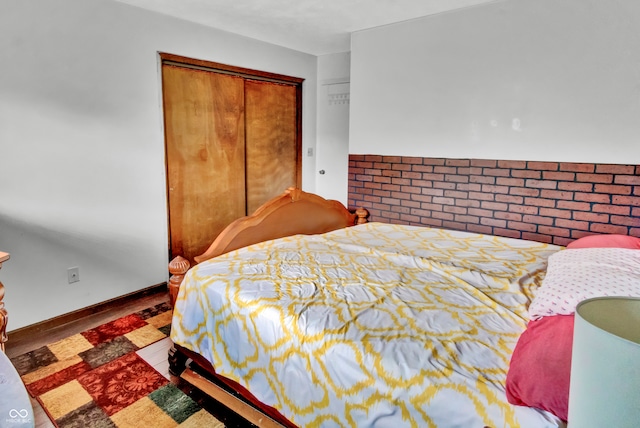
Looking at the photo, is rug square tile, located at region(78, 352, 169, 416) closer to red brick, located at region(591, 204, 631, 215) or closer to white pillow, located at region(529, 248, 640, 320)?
white pillow, located at region(529, 248, 640, 320)

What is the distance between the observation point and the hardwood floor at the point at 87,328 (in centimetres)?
216

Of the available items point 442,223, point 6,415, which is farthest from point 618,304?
point 442,223

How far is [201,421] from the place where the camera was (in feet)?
5.93

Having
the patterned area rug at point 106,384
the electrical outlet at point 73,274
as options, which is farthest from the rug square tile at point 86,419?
the electrical outlet at point 73,274

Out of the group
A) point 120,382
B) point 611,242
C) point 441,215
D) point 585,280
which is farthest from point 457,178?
point 120,382

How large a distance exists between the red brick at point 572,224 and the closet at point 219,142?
259cm

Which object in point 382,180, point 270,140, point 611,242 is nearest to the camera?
point 611,242

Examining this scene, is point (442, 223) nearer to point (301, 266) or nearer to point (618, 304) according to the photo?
point (301, 266)

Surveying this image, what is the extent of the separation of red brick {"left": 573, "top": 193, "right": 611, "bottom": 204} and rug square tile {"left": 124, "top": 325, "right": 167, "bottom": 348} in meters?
2.80

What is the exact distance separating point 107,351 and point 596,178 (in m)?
3.16

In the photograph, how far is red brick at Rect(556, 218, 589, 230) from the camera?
2.59 m

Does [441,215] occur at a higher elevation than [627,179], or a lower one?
lower

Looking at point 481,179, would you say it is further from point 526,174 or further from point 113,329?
point 113,329

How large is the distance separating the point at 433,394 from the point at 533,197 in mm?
2089
